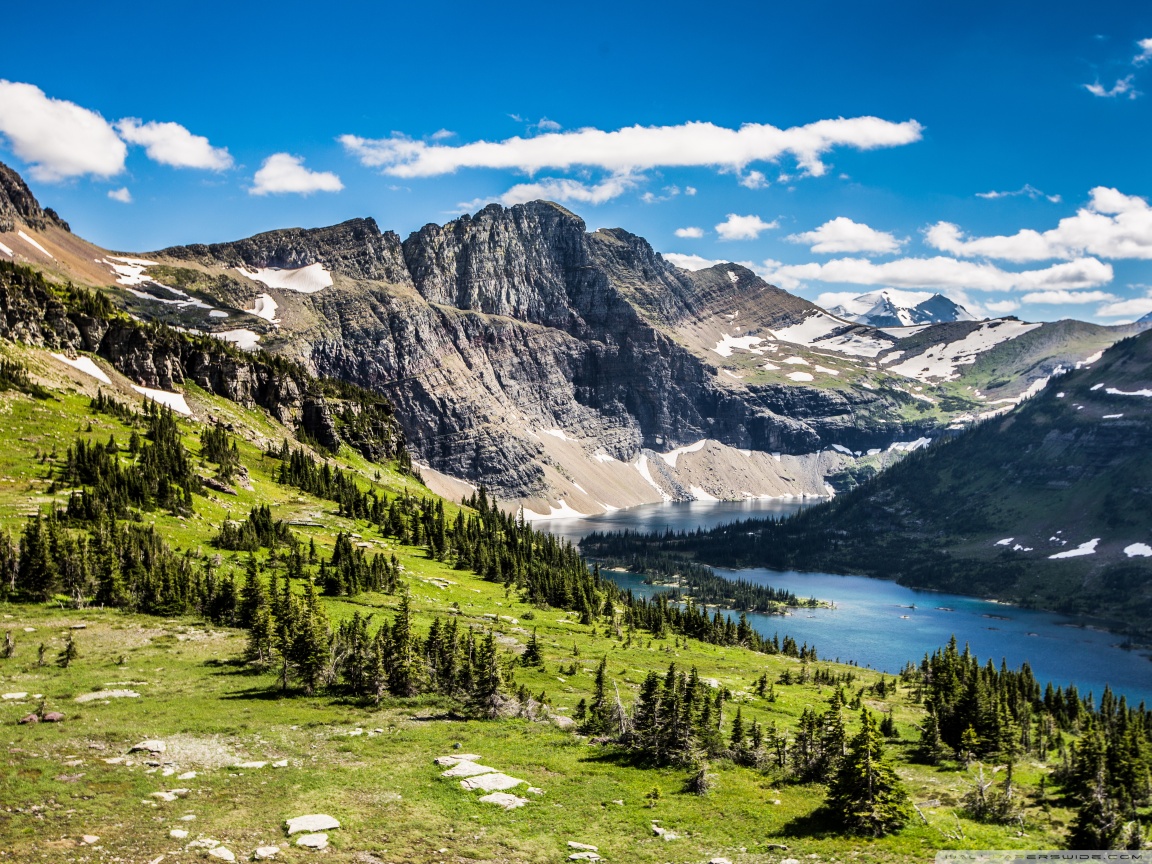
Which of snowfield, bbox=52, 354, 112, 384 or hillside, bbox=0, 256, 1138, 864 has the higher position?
snowfield, bbox=52, 354, 112, 384

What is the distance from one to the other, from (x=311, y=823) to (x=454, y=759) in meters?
10.4

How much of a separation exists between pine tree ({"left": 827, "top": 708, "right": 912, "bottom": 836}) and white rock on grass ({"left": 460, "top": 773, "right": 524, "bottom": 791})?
551 inches

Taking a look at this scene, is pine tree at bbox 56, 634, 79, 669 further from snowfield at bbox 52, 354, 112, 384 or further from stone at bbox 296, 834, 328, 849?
snowfield at bbox 52, 354, 112, 384

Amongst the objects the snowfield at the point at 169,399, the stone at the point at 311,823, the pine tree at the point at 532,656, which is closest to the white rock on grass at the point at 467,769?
the stone at the point at 311,823

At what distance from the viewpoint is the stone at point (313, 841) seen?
28438mm

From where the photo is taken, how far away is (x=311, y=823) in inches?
1190

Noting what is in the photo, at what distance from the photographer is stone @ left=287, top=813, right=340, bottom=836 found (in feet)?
97.5

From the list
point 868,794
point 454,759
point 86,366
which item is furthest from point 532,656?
point 86,366

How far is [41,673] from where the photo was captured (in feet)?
162

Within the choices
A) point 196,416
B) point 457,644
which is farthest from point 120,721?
point 196,416

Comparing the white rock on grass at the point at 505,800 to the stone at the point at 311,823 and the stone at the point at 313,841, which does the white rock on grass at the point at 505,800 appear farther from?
the stone at the point at 313,841

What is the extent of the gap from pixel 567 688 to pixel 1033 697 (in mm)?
73842

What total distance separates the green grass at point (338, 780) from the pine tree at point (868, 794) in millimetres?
999

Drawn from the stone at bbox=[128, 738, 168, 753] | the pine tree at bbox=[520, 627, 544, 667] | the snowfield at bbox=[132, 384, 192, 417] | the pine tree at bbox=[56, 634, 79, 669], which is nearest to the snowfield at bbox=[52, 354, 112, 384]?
the snowfield at bbox=[132, 384, 192, 417]
